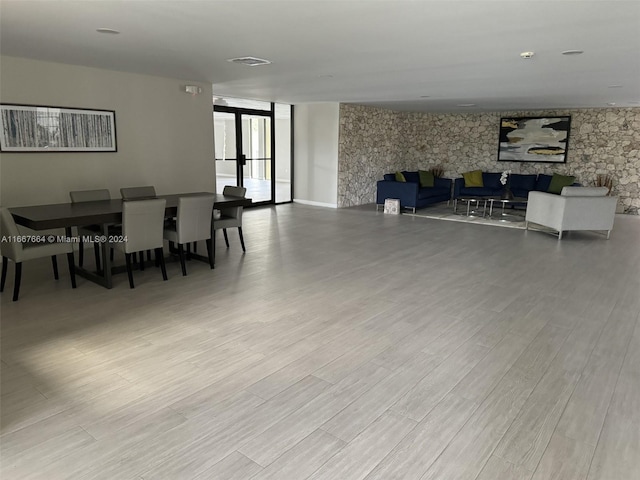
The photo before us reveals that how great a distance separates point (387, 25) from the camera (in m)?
3.59

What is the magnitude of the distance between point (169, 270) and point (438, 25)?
3894 millimetres

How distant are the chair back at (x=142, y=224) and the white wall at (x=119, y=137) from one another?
6.23 ft

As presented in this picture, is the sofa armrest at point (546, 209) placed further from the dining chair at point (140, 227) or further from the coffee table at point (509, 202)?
the dining chair at point (140, 227)

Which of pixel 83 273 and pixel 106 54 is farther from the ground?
pixel 106 54

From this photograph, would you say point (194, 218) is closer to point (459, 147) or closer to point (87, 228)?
point (87, 228)

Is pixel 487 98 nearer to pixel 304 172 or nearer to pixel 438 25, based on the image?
pixel 304 172

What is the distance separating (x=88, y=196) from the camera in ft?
17.8

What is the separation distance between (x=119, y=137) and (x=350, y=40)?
3.81 meters

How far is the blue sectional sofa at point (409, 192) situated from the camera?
972 cm

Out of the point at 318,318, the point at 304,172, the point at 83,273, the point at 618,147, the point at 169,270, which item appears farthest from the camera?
the point at 304,172

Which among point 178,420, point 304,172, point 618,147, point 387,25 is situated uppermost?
point 387,25

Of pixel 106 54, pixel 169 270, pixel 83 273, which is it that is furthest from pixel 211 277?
pixel 106 54

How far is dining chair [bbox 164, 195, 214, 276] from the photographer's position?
5066mm

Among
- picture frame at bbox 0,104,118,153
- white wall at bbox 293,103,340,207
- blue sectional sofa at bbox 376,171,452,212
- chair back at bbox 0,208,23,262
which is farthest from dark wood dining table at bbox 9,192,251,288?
blue sectional sofa at bbox 376,171,452,212
